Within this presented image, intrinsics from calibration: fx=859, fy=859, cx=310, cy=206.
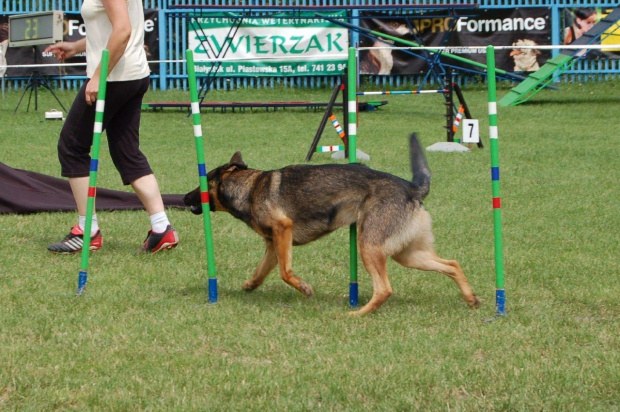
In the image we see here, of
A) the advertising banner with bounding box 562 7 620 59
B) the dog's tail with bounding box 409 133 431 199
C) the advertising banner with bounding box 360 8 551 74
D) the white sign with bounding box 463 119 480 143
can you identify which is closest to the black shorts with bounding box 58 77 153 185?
the dog's tail with bounding box 409 133 431 199

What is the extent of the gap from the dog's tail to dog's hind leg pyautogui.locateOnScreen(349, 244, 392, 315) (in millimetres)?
426

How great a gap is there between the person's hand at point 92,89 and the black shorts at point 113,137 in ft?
1.13

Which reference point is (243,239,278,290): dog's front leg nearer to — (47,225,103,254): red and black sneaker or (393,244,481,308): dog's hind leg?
(393,244,481,308): dog's hind leg

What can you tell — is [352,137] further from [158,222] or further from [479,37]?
[479,37]

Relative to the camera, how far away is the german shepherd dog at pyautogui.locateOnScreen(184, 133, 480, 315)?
477 centimetres

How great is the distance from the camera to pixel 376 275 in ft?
15.7

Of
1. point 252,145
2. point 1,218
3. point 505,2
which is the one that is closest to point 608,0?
point 505,2

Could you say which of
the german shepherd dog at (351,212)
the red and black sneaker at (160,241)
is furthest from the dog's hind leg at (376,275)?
the red and black sneaker at (160,241)

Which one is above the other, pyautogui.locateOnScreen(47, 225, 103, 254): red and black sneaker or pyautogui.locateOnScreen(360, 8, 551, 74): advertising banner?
pyautogui.locateOnScreen(360, 8, 551, 74): advertising banner

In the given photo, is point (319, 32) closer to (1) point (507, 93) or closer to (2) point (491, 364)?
(1) point (507, 93)

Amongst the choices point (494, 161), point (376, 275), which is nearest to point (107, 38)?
point (376, 275)

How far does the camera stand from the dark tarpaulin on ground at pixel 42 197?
25.5 feet

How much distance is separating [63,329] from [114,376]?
32.7 inches

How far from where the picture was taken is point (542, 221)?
735cm
